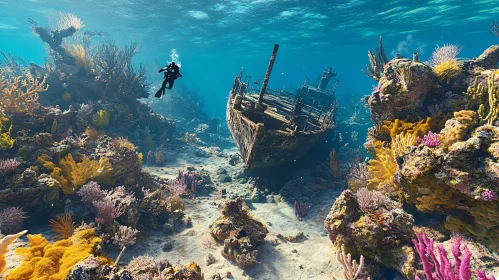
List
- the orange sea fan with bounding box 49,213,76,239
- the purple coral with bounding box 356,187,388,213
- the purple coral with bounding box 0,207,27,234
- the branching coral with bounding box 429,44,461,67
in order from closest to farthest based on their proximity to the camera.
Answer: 1. the purple coral with bounding box 0,207,27,234
2. the purple coral with bounding box 356,187,388,213
3. the orange sea fan with bounding box 49,213,76,239
4. the branching coral with bounding box 429,44,461,67

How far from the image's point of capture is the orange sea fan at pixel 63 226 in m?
5.18

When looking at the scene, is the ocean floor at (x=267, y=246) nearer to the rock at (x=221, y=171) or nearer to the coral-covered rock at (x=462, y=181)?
the coral-covered rock at (x=462, y=181)

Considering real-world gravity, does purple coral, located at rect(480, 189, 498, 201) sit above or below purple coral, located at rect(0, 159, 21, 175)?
above

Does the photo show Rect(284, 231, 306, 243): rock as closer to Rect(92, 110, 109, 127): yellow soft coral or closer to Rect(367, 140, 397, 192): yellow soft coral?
Rect(367, 140, 397, 192): yellow soft coral

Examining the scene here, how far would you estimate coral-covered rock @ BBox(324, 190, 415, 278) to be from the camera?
4160 millimetres

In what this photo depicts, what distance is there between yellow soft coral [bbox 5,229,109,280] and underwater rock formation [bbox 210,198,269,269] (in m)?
2.67

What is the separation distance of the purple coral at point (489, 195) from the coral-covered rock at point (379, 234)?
1.22 m

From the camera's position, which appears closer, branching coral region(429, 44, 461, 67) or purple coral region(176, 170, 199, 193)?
branching coral region(429, 44, 461, 67)

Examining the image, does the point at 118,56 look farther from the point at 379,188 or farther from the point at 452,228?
the point at 452,228

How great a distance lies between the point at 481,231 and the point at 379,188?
7.35 ft

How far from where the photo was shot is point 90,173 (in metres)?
6.66

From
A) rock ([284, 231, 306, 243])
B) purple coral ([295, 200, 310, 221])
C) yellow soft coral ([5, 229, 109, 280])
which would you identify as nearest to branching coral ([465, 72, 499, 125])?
rock ([284, 231, 306, 243])

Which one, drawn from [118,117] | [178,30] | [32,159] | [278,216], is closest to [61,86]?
[118,117]

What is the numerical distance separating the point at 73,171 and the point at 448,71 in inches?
418
